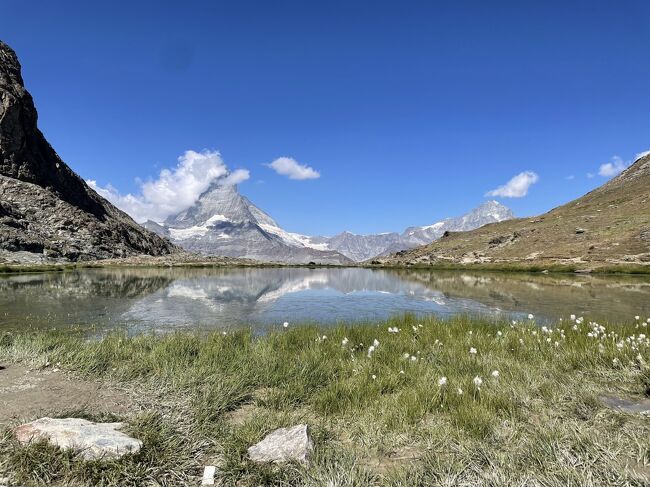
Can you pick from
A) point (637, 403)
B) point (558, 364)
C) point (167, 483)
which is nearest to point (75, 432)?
point (167, 483)

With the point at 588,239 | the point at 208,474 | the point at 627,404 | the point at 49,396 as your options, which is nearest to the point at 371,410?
the point at 208,474

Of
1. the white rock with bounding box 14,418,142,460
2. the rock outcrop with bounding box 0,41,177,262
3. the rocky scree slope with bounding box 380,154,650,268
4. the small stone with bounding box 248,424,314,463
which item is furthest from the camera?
the rock outcrop with bounding box 0,41,177,262

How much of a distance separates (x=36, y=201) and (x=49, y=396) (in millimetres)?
150284

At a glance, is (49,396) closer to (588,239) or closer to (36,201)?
(588,239)

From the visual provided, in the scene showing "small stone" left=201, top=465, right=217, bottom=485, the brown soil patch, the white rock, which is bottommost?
"small stone" left=201, top=465, right=217, bottom=485

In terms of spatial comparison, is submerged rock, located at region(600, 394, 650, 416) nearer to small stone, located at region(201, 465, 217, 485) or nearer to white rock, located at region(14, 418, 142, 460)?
small stone, located at region(201, 465, 217, 485)

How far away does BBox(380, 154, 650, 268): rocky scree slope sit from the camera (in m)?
77.6

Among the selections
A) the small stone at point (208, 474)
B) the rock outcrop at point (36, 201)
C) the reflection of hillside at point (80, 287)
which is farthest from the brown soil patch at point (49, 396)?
the rock outcrop at point (36, 201)

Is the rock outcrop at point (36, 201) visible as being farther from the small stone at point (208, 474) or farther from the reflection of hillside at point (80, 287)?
the small stone at point (208, 474)

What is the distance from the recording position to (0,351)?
10992mm

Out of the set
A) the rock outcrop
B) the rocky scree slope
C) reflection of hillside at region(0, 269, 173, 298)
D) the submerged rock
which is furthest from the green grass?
the rock outcrop

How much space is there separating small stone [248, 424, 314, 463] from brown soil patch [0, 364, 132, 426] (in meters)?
2.99

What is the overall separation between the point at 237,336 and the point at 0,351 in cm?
673

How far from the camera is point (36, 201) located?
5010 inches
